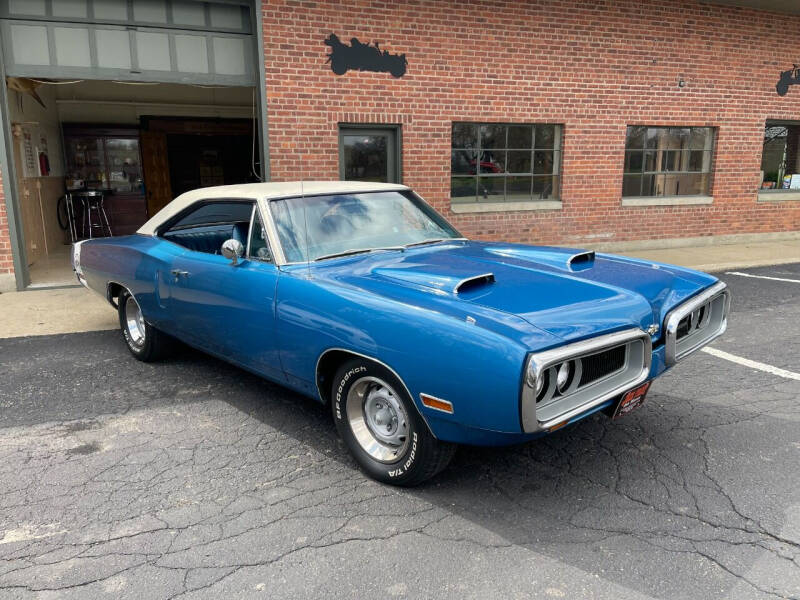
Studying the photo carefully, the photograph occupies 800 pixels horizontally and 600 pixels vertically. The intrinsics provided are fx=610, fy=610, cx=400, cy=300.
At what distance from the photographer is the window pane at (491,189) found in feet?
32.5

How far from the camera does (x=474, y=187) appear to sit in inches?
388

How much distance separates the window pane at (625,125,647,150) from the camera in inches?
420

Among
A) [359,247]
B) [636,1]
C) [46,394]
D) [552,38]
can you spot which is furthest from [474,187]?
[46,394]

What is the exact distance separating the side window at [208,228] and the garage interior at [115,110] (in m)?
3.81

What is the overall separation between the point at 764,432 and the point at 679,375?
3.58 ft

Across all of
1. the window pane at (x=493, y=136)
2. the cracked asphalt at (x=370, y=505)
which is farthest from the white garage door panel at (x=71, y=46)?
the window pane at (x=493, y=136)

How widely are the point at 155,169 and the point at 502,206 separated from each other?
837cm

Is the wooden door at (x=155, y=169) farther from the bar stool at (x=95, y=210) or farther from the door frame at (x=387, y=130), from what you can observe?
the door frame at (x=387, y=130)

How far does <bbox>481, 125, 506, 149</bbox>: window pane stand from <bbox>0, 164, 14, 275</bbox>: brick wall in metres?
6.76

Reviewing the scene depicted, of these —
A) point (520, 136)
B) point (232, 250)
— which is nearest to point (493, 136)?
point (520, 136)

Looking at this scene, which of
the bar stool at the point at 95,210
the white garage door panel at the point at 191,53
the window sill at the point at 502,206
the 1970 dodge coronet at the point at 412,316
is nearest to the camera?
the 1970 dodge coronet at the point at 412,316

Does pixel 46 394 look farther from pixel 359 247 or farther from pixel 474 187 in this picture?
pixel 474 187

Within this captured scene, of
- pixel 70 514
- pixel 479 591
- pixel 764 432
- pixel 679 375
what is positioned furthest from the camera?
pixel 679 375

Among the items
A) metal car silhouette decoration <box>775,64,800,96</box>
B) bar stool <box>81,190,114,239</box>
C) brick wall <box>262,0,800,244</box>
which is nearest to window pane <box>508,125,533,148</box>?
brick wall <box>262,0,800,244</box>
